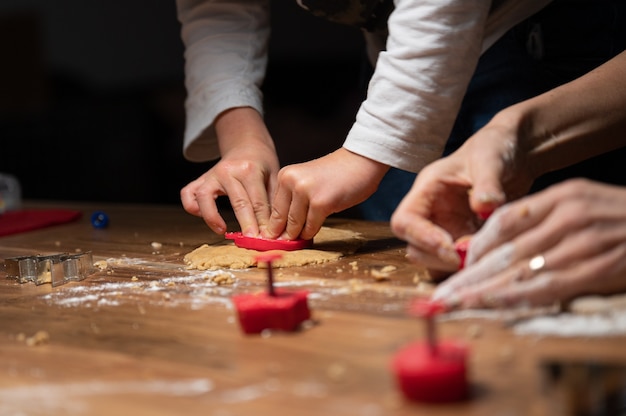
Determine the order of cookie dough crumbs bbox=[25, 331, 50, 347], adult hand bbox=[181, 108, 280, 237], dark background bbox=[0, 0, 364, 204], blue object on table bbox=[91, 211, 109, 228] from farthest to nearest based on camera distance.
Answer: dark background bbox=[0, 0, 364, 204], blue object on table bbox=[91, 211, 109, 228], adult hand bbox=[181, 108, 280, 237], cookie dough crumbs bbox=[25, 331, 50, 347]

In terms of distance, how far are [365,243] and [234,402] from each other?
0.69m

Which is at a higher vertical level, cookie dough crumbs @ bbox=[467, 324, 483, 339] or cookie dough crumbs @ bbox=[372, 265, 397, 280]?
cookie dough crumbs @ bbox=[372, 265, 397, 280]

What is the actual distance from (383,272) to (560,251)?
313 mm

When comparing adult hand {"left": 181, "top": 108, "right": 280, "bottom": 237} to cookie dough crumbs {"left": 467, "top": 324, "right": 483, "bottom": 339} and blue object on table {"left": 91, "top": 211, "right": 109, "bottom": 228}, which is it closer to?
blue object on table {"left": 91, "top": 211, "right": 109, "bottom": 228}

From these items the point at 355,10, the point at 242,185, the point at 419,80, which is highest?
the point at 355,10

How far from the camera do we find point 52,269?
112 centimetres

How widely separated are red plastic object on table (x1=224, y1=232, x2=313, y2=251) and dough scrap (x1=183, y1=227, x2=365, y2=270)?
0.01 meters

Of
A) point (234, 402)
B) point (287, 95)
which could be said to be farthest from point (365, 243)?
point (287, 95)

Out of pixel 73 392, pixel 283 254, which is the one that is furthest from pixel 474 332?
pixel 283 254

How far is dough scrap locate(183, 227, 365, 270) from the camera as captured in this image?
1158 mm

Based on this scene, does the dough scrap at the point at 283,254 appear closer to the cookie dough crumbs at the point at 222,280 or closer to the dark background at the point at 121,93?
the cookie dough crumbs at the point at 222,280

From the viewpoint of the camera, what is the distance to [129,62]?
2746 mm

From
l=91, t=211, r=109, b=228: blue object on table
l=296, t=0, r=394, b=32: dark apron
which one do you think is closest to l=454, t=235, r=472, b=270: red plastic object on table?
l=296, t=0, r=394, b=32: dark apron

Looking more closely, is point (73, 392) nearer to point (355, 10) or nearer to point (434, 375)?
point (434, 375)
